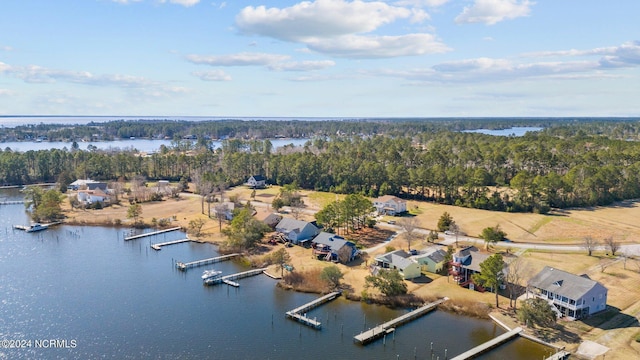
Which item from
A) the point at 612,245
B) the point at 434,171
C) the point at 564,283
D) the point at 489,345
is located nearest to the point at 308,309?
the point at 489,345

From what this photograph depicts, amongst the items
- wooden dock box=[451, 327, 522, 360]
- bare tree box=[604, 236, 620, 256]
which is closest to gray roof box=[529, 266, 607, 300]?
wooden dock box=[451, 327, 522, 360]

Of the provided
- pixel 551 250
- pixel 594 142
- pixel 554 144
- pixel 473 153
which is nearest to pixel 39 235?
pixel 551 250

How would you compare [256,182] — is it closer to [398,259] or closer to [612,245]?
[398,259]

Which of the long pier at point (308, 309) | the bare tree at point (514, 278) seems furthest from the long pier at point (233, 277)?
the bare tree at point (514, 278)

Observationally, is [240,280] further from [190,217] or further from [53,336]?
[190,217]

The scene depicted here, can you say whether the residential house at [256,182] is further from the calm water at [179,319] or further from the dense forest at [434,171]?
the calm water at [179,319]

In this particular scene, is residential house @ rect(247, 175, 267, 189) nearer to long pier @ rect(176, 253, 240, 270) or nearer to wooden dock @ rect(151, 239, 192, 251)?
wooden dock @ rect(151, 239, 192, 251)
